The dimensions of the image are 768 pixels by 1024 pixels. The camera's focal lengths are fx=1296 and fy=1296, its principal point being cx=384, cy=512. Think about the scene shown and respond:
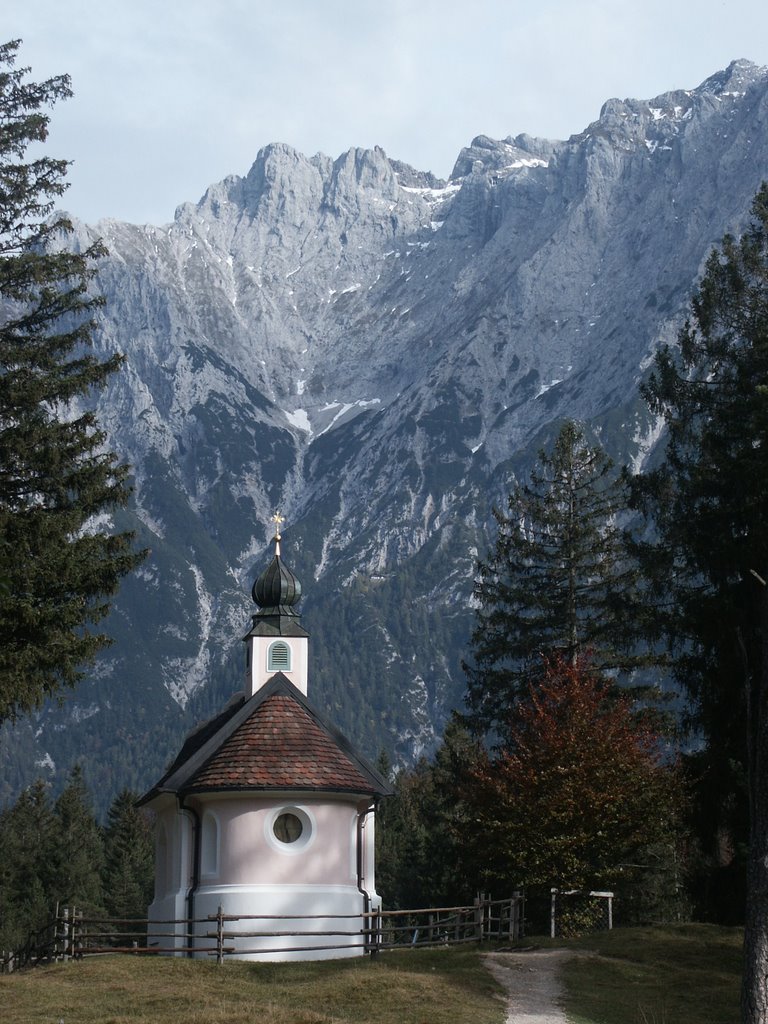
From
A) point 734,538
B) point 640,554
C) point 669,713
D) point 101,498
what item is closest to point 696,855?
point 669,713

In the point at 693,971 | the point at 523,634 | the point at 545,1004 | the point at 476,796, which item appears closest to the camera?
the point at 545,1004

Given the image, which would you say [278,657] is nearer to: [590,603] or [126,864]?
[590,603]

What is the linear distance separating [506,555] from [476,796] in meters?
13.7

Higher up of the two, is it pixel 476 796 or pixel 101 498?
pixel 101 498

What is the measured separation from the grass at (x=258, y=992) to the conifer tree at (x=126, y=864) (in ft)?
163

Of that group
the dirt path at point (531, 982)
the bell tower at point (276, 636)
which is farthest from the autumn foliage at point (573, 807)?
the bell tower at point (276, 636)

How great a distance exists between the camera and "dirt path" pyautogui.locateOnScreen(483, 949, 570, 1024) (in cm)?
2247

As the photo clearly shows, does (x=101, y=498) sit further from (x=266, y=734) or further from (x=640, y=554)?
(x=640, y=554)

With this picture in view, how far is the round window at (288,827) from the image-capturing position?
34438mm

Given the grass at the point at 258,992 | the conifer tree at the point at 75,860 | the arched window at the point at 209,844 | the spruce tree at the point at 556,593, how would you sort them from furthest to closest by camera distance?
1. the conifer tree at the point at 75,860
2. the spruce tree at the point at 556,593
3. the arched window at the point at 209,844
4. the grass at the point at 258,992

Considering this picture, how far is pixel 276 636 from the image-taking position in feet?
137

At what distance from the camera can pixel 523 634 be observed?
147ft

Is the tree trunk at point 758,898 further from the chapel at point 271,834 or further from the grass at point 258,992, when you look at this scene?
the chapel at point 271,834

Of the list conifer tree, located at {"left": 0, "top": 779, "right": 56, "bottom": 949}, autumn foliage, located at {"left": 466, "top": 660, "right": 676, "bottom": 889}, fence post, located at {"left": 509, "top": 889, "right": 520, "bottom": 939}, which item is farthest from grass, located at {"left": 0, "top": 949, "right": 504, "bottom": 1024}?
conifer tree, located at {"left": 0, "top": 779, "right": 56, "bottom": 949}
